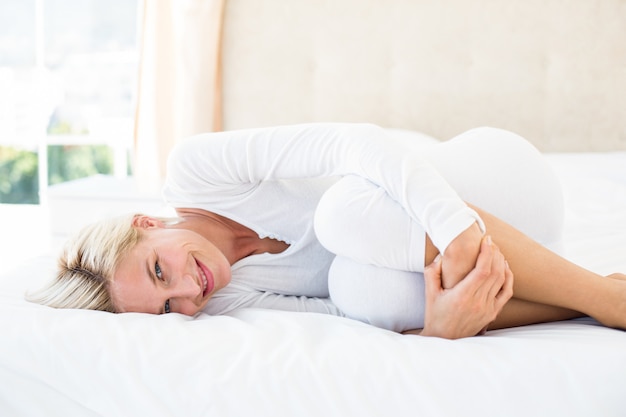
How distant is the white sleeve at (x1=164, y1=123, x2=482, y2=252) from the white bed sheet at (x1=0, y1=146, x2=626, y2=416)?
20 cm

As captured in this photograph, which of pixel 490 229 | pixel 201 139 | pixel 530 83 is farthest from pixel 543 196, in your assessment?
pixel 530 83

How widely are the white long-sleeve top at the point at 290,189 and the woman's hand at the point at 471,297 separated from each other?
6 centimetres

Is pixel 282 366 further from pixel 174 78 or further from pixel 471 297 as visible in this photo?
pixel 174 78

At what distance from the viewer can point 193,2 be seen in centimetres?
276

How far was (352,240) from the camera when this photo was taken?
3.43 feet

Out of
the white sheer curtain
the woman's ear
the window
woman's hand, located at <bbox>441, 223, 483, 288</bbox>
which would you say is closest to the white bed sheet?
woman's hand, located at <bbox>441, 223, 483, 288</bbox>

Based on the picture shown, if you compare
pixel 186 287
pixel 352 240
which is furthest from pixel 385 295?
pixel 186 287

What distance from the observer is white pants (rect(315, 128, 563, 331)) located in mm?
1036

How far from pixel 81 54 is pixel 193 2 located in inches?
57.3

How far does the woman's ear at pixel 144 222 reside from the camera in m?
1.23

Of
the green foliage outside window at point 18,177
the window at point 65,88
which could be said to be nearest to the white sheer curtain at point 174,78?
the window at point 65,88

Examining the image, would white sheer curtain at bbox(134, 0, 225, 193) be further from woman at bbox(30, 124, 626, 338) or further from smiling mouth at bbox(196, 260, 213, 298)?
smiling mouth at bbox(196, 260, 213, 298)

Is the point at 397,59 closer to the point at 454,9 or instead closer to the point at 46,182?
the point at 454,9

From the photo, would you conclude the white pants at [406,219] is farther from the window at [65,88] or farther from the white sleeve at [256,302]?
the window at [65,88]
